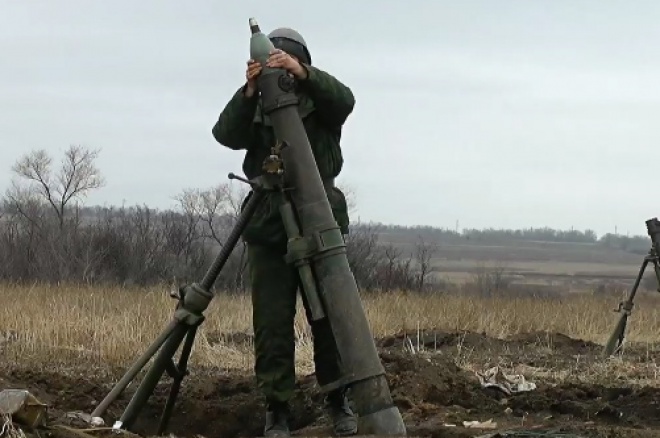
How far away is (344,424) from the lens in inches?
176

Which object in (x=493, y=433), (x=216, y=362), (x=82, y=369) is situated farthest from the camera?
(x=216, y=362)

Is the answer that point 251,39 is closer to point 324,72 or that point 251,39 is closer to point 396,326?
point 324,72

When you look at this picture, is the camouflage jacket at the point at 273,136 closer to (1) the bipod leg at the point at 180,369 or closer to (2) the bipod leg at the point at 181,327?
(2) the bipod leg at the point at 181,327

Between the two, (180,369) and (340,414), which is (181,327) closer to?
(180,369)

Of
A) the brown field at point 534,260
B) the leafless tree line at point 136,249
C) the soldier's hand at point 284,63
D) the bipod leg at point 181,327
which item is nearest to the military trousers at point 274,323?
the bipod leg at point 181,327

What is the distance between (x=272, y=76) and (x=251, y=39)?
21 cm

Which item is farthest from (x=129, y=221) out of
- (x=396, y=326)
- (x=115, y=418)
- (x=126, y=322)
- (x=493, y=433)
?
(x=493, y=433)

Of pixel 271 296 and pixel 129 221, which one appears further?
pixel 129 221

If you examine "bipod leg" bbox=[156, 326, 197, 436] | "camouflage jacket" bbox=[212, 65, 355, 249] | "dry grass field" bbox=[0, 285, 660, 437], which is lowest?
"dry grass field" bbox=[0, 285, 660, 437]

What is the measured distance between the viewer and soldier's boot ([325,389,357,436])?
4.47 m

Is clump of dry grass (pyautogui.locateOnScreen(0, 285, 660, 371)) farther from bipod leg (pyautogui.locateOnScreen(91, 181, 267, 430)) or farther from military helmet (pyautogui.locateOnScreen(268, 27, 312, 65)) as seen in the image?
military helmet (pyautogui.locateOnScreen(268, 27, 312, 65))

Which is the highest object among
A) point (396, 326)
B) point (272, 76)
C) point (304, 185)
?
point (272, 76)

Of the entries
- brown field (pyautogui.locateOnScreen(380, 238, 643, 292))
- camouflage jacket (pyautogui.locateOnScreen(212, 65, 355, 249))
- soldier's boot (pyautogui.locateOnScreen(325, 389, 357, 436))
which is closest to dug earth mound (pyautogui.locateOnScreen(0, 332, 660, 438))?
soldier's boot (pyautogui.locateOnScreen(325, 389, 357, 436))

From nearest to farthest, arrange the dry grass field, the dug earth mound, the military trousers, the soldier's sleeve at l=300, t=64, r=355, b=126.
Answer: the soldier's sleeve at l=300, t=64, r=355, b=126 < the military trousers < the dug earth mound < the dry grass field
